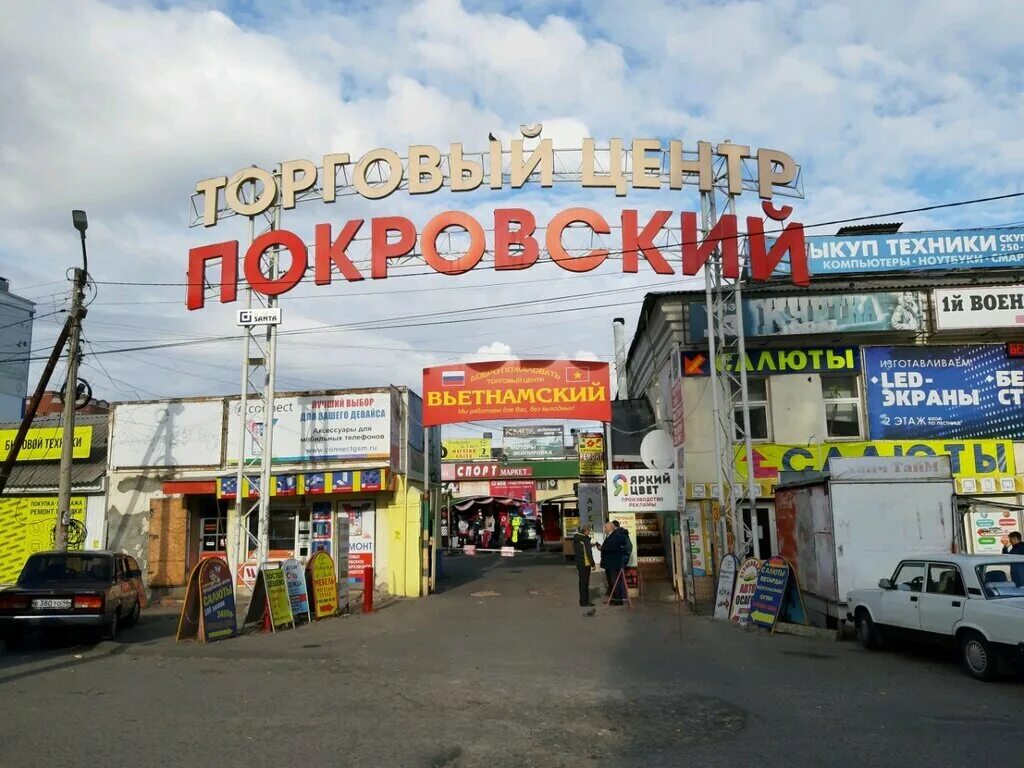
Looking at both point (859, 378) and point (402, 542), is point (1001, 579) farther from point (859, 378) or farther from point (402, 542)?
point (402, 542)

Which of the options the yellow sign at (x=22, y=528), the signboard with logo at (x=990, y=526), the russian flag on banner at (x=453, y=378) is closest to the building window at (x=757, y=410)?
the signboard with logo at (x=990, y=526)

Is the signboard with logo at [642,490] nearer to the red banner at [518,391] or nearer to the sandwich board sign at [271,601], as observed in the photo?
the red banner at [518,391]

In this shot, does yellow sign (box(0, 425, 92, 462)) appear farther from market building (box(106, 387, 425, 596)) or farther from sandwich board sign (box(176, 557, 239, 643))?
sandwich board sign (box(176, 557, 239, 643))

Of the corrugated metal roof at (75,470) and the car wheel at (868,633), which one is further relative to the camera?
the corrugated metal roof at (75,470)

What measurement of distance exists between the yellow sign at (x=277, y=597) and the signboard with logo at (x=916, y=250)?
16.2m

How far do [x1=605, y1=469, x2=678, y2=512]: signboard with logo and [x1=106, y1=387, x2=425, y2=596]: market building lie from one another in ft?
15.5

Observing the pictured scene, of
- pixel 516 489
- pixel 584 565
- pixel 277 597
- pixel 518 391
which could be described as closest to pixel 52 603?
pixel 277 597

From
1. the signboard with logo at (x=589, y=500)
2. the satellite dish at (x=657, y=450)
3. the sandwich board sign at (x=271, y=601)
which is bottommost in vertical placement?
the sandwich board sign at (x=271, y=601)

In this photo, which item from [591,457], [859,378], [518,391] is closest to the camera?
[518,391]

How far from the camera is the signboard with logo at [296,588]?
1496 cm

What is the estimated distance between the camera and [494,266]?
56.4 ft

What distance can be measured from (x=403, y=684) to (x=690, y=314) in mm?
13531

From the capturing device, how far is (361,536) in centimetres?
2005

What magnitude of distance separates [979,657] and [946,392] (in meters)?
12.5
